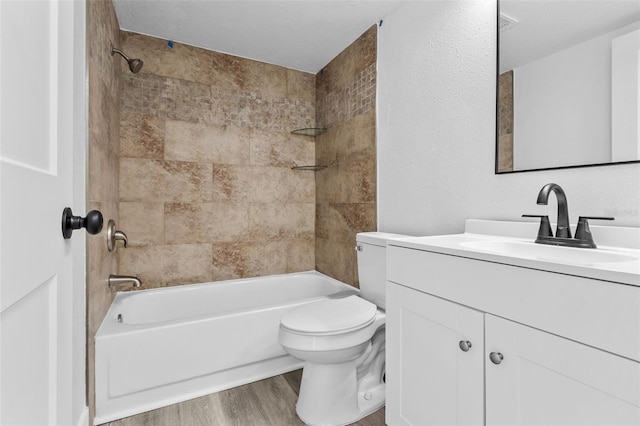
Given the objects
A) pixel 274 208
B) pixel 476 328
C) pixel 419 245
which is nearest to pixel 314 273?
pixel 274 208

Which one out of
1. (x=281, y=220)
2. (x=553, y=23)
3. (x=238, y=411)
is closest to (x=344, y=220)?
(x=281, y=220)

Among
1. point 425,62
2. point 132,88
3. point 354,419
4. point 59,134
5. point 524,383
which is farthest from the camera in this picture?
point 132,88

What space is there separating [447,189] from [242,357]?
147 centimetres

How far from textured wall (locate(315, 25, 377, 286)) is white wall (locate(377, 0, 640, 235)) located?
11cm

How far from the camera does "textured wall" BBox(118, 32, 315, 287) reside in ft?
7.55

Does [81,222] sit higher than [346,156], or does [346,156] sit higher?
[346,156]

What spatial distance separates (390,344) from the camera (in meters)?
1.34

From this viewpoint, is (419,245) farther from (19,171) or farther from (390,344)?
(19,171)

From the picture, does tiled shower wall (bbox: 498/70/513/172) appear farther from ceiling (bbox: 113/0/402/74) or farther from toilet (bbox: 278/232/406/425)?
ceiling (bbox: 113/0/402/74)

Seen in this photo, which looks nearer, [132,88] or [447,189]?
[447,189]

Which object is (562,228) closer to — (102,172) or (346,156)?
(346,156)

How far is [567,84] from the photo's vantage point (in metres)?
1.22

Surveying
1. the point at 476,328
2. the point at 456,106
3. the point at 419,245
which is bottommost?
the point at 476,328

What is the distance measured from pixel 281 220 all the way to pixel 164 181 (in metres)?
0.96
